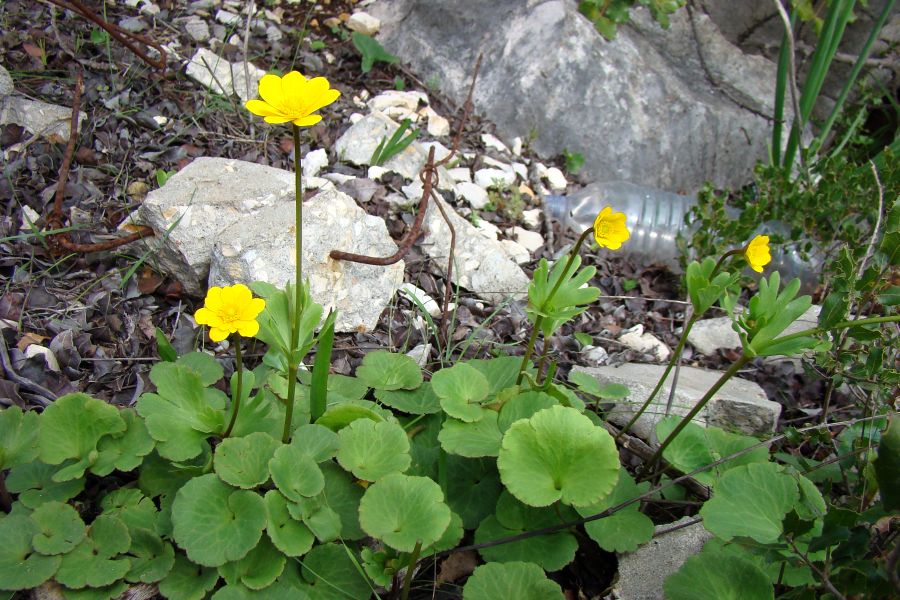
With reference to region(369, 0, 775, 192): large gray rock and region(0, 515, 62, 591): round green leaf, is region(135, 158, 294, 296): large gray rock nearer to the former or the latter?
region(0, 515, 62, 591): round green leaf

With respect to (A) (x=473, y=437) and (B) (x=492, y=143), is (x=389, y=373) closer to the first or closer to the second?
(A) (x=473, y=437)

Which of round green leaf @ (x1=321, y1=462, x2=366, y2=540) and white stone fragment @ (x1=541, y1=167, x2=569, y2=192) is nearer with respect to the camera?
round green leaf @ (x1=321, y1=462, x2=366, y2=540)

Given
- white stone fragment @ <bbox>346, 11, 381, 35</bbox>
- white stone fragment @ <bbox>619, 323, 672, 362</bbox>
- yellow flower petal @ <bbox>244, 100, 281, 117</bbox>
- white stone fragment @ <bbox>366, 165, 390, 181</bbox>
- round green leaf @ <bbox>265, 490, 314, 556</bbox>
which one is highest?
yellow flower petal @ <bbox>244, 100, 281, 117</bbox>

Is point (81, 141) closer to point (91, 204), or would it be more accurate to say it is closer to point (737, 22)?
point (91, 204)

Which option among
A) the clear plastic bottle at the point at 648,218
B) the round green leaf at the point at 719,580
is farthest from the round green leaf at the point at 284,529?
the clear plastic bottle at the point at 648,218

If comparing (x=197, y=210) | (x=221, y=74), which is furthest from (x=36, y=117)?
(x=197, y=210)

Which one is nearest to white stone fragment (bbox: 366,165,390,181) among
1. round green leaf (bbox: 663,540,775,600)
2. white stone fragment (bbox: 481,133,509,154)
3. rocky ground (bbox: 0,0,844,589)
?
rocky ground (bbox: 0,0,844,589)
